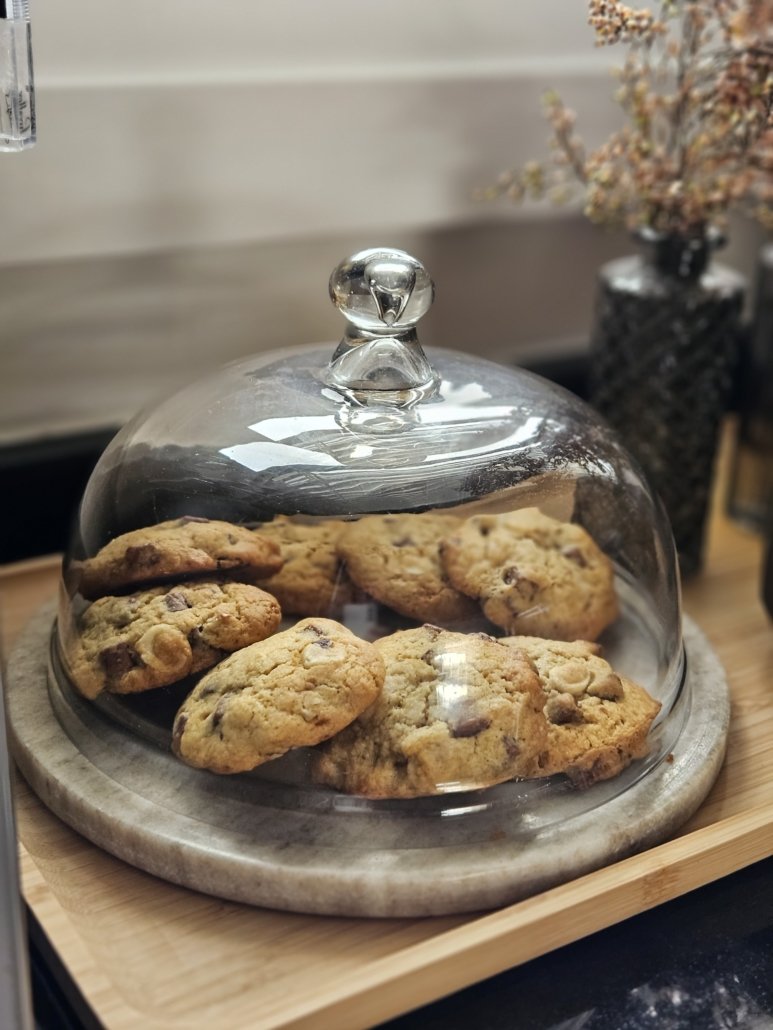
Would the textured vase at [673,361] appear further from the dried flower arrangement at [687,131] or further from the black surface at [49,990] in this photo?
the black surface at [49,990]

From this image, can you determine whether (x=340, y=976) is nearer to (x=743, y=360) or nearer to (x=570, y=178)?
(x=570, y=178)

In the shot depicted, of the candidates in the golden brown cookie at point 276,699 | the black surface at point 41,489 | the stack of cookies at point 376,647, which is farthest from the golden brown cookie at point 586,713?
the black surface at point 41,489

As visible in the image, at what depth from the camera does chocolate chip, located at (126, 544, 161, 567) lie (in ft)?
2.32

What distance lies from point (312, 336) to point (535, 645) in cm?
58

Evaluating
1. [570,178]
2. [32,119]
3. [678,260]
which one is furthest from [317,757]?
[570,178]

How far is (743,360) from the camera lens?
1377mm

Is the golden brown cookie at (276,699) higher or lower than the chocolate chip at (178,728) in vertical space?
higher

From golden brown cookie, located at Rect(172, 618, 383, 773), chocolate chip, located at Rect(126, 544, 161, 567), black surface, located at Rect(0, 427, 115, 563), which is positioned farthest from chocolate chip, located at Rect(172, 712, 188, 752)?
black surface, located at Rect(0, 427, 115, 563)

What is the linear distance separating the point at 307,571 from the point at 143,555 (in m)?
0.11

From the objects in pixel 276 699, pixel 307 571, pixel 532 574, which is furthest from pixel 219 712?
pixel 532 574

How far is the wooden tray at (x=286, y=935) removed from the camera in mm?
553

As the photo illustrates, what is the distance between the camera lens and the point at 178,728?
652 mm

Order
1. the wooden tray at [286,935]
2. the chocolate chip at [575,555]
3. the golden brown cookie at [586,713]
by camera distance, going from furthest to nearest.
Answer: the chocolate chip at [575,555]
the golden brown cookie at [586,713]
the wooden tray at [286,935]

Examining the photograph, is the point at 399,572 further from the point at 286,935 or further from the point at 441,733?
the point at 286,935
